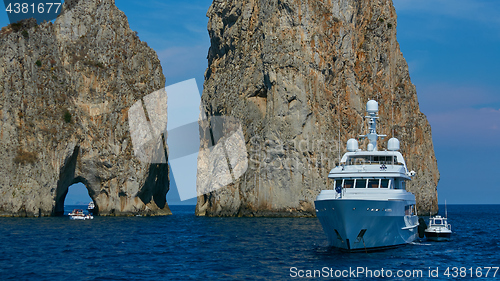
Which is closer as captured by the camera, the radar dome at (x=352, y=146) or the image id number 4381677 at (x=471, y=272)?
the image id number 4381677 at (x=471, y=272)

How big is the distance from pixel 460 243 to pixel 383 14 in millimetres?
64597

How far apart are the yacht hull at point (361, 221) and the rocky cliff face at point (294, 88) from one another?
150ft

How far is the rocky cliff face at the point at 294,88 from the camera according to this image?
300 ft

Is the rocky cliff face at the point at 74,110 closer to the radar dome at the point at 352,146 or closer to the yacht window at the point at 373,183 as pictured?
the radar dome at the point at 352,146

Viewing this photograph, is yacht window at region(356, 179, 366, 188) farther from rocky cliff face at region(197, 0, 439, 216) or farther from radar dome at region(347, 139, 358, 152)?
rocky cliff face at region(197, 0, 439, 216)

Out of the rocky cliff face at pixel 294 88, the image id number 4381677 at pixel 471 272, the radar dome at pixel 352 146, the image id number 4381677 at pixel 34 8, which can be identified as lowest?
the image id number 4381677 at pixel 471 272

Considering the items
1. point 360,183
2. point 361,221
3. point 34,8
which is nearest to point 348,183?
point 360,183

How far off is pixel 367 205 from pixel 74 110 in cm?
7266

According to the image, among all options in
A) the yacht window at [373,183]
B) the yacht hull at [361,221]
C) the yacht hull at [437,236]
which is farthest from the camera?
the yacht hull at [437,236]

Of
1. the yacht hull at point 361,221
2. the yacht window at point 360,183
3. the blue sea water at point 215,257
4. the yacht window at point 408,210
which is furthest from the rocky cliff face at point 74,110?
the yacht window at point 360,183

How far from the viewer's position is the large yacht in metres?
40.9

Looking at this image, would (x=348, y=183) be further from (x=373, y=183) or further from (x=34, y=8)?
(x=34, y=8)

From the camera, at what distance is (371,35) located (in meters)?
106

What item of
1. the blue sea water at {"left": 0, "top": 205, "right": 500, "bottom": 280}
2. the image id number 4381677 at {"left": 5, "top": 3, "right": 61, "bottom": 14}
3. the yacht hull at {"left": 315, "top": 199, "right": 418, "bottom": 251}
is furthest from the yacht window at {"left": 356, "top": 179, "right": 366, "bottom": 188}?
the image id number 4381677 at {"left": 5, "top": 3, "right": 61, "bottom": 14}
